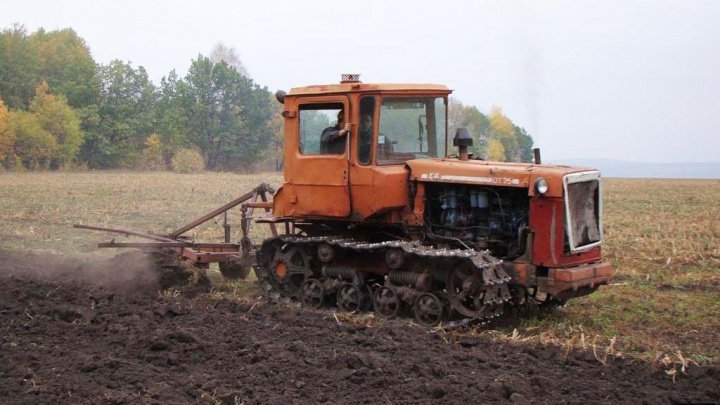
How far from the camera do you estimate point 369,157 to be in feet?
34.1

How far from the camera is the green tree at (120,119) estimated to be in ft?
218

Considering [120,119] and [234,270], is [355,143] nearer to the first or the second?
[234,270]

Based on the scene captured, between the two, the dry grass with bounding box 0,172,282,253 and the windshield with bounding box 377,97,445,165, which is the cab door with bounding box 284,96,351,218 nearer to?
the windshield with bounding box 377,97,445,165

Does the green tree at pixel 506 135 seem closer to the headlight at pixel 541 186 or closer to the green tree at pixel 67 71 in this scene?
the green tree at pixel 67 71

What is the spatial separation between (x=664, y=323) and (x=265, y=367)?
493cm

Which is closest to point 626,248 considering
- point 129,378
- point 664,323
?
point 664,323

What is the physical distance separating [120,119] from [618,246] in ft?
186

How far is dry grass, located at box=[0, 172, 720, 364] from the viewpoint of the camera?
948 cm

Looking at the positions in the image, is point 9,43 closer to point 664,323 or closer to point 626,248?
point 626,248

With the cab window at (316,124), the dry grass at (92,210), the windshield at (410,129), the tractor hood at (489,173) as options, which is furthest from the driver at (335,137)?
the dry grass at (92,210)

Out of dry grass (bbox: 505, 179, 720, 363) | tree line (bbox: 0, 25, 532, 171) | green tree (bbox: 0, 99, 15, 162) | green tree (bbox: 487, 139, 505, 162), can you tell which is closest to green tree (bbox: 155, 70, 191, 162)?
tree line (bbox: 0, 25, 532, 171)

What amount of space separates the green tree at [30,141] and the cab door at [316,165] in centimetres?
4889

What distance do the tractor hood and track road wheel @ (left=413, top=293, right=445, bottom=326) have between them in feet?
4.47

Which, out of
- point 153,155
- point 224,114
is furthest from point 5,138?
point 224,114
